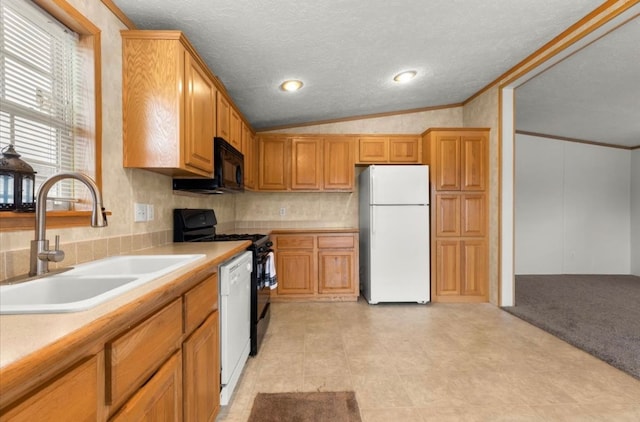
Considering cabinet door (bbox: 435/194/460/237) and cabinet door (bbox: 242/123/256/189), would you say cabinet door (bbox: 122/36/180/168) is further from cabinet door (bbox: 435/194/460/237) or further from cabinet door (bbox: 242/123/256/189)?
cabinet door (bbox: 435/194/460/237)

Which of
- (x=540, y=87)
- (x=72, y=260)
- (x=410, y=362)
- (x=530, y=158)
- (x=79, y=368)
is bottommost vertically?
(x=410, y=362)

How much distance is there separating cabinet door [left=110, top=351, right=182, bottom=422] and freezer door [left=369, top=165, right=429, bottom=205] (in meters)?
2.81

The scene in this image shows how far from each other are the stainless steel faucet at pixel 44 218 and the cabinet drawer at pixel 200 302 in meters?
0.43


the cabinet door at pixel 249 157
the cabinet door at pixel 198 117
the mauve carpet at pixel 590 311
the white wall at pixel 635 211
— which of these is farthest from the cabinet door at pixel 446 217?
the white wall at pixel 635 211

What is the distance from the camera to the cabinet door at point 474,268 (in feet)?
11.7

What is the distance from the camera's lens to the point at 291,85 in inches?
117

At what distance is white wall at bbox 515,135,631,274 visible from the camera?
5.20m

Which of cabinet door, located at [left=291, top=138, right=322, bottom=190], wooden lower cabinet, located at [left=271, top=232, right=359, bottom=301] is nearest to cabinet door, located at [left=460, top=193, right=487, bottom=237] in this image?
wooden lower cabinet, located at [left=271, top=232, right=359, bottom=301]

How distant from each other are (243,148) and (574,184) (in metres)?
5.67

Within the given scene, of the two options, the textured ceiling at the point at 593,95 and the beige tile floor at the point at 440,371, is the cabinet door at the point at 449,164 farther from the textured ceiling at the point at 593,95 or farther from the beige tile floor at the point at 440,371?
the beige tile floor at the point at 440,371

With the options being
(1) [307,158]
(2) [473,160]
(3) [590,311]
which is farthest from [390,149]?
(3) [590,311]

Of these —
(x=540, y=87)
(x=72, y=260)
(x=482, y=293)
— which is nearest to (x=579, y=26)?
(x=540, y=87)

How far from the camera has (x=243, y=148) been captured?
325 cm

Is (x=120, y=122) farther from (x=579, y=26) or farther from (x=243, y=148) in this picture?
(x=579, y=26)
